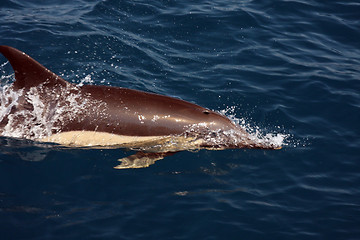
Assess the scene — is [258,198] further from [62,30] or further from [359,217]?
[62,30]

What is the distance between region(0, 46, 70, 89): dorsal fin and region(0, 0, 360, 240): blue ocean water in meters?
1.16

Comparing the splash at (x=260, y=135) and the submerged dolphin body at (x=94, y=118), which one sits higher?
the submerged dolphin body at (x=94, y=118)

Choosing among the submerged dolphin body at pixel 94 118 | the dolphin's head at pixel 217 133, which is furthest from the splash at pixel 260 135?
the submerged dolphin body at pixel 94 118

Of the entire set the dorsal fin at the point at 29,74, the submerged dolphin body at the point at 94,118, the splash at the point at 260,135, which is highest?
the dorsal fin at the point at 29,74

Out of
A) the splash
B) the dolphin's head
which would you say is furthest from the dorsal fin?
the splash

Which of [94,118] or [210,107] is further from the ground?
[94,118]

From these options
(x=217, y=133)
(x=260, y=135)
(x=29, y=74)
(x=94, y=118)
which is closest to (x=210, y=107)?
(x=260, y=135)

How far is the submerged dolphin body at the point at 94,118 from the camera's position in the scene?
7719 millimetres

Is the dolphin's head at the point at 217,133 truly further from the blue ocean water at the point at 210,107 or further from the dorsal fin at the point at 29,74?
the dorsal fin at the point at 29,74

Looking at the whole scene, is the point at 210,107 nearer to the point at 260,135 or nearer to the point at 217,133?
the point at 260,135

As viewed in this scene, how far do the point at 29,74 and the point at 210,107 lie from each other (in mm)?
4081

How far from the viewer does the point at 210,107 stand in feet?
32.2

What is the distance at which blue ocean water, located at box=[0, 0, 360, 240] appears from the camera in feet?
22.0

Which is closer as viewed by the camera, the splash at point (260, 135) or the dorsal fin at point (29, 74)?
the dorsal fin at point (29, 74)
